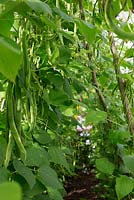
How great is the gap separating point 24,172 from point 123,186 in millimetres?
342

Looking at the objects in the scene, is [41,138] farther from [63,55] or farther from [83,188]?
[83,188]

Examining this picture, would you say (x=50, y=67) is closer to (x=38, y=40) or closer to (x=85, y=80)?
(x=38, y=40)

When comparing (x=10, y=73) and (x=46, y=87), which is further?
(x=46, y=87)

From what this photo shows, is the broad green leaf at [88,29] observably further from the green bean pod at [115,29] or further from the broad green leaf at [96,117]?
the broad green leaf at [96,117]

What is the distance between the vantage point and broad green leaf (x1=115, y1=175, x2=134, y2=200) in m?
1.21

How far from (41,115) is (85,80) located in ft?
2.58

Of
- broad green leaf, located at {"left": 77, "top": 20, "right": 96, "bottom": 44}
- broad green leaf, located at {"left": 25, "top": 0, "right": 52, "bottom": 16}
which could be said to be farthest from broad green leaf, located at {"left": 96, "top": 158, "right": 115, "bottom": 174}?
broad green leaf, located at {"left": 25, "top": 0, "right": 52, "bottom": 16}

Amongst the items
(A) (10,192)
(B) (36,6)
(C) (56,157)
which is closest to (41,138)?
(C) (56,157)

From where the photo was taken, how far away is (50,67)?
1350mm

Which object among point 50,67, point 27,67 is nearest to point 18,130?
point 27,67

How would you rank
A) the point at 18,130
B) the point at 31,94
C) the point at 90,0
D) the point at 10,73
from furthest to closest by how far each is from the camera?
the point at 90,0, the point at 31,94, the point at 18,130, the point at 10,73

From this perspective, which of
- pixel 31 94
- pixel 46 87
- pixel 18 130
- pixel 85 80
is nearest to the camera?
pixel 18 130

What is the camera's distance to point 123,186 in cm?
124

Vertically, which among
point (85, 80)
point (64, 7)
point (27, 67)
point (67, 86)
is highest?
point (64, 7)
